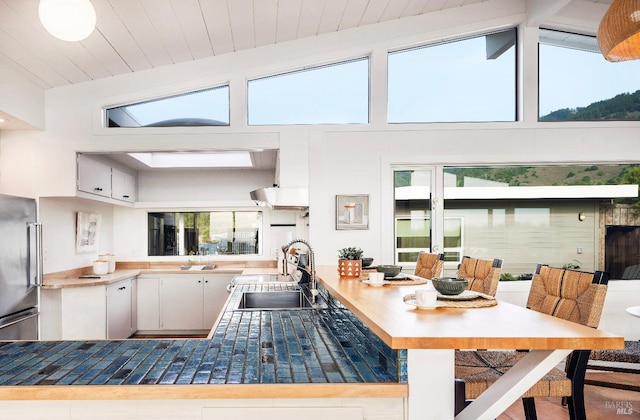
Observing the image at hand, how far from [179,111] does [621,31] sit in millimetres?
3712

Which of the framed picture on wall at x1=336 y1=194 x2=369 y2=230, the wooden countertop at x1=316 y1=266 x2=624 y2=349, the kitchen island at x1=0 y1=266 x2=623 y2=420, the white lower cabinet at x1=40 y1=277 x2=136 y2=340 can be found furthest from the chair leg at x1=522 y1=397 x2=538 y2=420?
the white lower cabinet at x1=40 y1=277 x2=136 y2=340

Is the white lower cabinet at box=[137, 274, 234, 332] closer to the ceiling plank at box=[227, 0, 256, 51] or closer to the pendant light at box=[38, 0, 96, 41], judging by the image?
the ceiling plank at box=[227, 0, 256, 51]

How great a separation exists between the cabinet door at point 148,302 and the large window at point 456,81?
142 inches

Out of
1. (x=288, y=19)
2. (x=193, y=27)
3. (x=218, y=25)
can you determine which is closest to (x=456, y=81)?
(x=288, y=19)

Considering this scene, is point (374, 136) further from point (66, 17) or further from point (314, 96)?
point (66, 17)

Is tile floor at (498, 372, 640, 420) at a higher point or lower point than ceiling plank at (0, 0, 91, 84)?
lower

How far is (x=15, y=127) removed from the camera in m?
4.25

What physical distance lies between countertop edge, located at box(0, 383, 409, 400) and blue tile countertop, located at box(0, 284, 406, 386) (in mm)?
26

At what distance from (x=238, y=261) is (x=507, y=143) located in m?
3.80

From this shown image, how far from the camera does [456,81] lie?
15.7 ft

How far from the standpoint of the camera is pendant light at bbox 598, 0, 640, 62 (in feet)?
6.92

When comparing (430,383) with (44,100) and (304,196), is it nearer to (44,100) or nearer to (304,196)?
(304,196)

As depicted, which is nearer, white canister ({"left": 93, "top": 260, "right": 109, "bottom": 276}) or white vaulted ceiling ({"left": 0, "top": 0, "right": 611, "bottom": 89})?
white vaulted ceiling ({"left": 0, "top": 0, "right": 611, "bottom": 89})

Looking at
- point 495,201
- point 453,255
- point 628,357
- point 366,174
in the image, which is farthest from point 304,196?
point 628,357
